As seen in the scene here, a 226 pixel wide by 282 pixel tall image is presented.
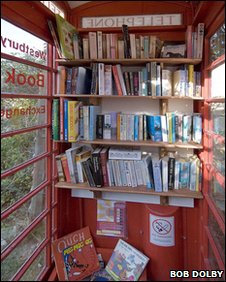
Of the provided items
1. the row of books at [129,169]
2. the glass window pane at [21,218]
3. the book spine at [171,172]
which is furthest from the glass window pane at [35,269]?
the book spine at [171,172]

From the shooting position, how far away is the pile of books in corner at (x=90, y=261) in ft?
6.15

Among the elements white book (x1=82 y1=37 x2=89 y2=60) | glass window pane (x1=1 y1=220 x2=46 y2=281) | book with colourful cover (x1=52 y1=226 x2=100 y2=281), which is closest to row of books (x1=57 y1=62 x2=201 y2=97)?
white book (x1=82 y1=37 x2=89 y2=60)

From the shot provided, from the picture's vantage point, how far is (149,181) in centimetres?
183

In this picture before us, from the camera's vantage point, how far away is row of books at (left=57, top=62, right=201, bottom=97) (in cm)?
177

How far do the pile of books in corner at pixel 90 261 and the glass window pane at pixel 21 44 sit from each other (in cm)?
155

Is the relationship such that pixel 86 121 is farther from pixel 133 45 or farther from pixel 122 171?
pixel 133 45

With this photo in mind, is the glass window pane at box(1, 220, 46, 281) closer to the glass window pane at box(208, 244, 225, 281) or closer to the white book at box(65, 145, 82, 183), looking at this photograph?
the white book at box(65, 145, 82, 183)

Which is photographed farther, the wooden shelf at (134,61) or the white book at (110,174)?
the white book at (110,174)

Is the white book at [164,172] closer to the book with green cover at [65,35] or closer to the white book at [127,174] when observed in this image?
the white book at [127,174]

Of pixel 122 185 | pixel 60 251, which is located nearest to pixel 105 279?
pixel 60 251

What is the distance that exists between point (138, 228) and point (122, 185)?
515mm

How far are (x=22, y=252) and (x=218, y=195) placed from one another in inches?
57.1

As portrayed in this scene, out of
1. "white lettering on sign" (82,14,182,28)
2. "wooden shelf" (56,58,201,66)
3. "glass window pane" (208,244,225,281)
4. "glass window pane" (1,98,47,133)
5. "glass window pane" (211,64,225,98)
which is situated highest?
"white lettering on sign" (82,14,182,28)

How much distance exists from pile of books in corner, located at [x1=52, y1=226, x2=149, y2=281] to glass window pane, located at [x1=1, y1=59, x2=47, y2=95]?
132cm
